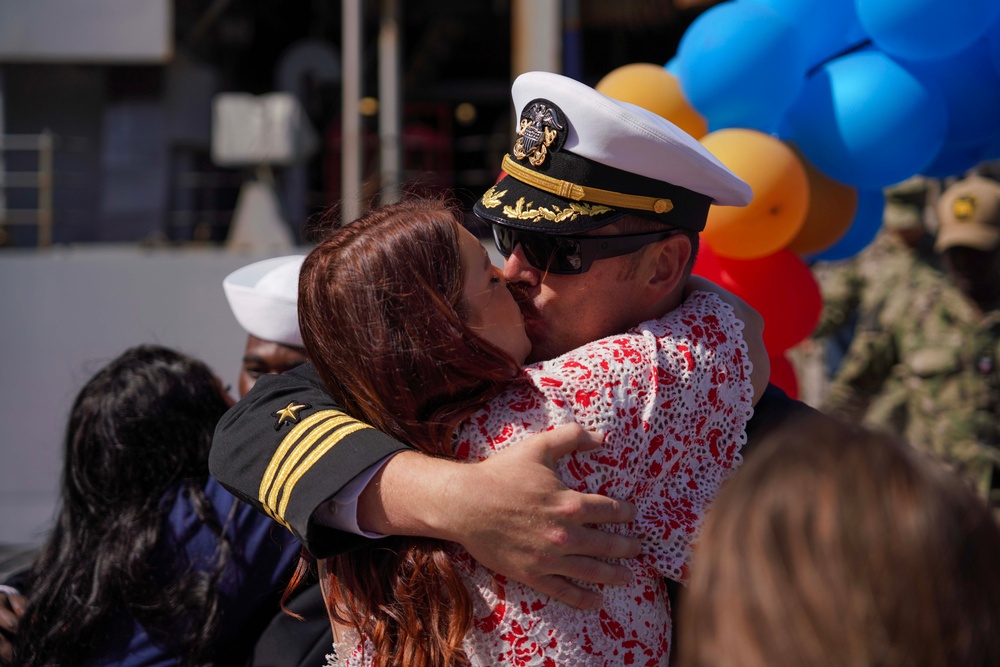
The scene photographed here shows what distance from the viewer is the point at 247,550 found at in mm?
1989

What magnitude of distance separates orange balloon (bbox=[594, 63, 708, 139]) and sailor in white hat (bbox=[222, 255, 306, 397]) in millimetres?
1133

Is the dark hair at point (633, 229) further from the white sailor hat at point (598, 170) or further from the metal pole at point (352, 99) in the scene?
the metal pole at point (352, 99)

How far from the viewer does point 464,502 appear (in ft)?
4.13

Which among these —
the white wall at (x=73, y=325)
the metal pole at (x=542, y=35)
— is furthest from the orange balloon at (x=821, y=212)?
the white wall at (x=73, y=325)

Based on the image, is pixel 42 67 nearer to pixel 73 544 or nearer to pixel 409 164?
pixel 409 164

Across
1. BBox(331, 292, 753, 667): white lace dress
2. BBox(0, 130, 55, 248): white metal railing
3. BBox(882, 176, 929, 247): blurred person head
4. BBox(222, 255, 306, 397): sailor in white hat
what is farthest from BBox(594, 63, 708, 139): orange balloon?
BBox(0, 130, 55, 248): white metal railing

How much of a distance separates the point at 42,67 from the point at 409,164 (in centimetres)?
361

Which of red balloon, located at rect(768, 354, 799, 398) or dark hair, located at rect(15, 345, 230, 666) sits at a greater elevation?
red balloon, located at rect(768, 354, 799, 398)

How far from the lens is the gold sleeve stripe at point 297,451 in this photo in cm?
136

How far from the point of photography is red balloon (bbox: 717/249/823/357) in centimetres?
294

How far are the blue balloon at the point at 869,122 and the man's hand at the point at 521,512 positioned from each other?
1.86 meters

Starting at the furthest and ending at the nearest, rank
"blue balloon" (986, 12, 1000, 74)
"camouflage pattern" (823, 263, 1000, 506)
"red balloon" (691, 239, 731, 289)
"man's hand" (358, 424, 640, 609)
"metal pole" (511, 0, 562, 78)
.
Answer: "metal pole" (511, 0, 562, 78) → "camouflage pattern" (823, 263, 1000, 506) → "red balloon" (691, 239, 731, 289) → "blue balloon" (986, 12, 1000, 74) → "man's hand" (358, 424, 640, 609)

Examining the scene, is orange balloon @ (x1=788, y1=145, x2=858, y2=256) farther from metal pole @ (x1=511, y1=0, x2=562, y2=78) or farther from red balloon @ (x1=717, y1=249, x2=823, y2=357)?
metal pole @ (x1=511, y1=0, x2=562, y2=78)

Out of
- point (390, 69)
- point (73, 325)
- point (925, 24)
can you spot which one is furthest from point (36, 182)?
point (925, 24)
